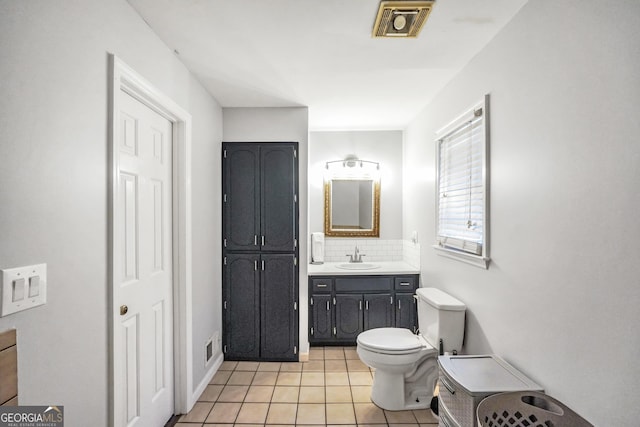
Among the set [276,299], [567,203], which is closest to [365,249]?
[276,299]

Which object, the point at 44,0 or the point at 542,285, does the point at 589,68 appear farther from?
the point at 44,0

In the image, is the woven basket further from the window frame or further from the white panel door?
the white panel door

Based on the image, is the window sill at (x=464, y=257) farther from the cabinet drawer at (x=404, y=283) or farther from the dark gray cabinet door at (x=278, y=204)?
the dark gray cabinet door at (x=278, y=204)

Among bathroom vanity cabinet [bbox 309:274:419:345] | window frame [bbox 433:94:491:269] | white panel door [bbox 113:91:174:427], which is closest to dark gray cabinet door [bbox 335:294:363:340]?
bathroom vanity cabinet [bbox 309:274:419:345]

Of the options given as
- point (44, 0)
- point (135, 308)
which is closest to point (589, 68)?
point (44, 0)

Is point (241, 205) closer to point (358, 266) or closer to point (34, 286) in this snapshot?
point (358, 266)

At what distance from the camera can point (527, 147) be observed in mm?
1738

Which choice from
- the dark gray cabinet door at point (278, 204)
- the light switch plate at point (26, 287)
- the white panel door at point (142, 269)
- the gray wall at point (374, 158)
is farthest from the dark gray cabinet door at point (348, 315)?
the light switch plate at point (26, 287)

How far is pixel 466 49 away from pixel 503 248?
124cm

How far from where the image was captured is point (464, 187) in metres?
2.51

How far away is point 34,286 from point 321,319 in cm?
281

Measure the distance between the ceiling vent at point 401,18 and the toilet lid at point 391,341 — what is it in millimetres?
1988

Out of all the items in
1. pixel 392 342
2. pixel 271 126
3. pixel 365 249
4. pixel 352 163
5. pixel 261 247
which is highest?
pixel 271 126

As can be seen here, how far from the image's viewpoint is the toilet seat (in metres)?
2.46
